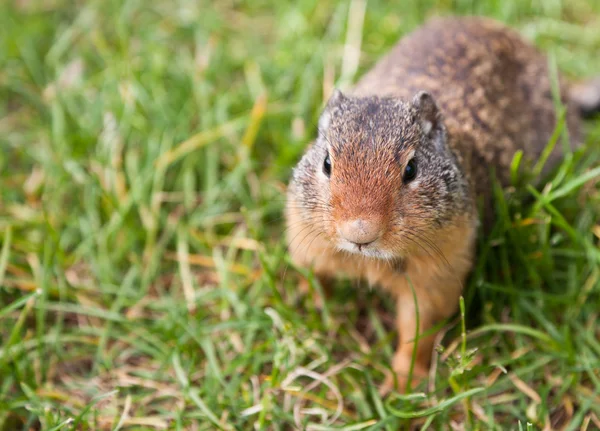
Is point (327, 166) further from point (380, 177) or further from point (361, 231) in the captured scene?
point (361, 231)

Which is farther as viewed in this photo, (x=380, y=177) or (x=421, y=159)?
(x=421, y=159)

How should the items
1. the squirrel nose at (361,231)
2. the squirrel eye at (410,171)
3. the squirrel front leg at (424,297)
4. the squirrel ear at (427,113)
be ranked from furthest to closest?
the squirrel front leg at (424,297), the squirrel ear at (427,113), the squirrel eye at (410,171), the squirrel nose at (361,231)

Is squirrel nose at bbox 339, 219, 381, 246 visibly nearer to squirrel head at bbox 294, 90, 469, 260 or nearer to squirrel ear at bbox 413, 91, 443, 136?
squirrel head at bbox 294, 90, 469, 260

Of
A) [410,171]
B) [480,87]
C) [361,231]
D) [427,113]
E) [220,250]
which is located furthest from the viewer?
[220,250]

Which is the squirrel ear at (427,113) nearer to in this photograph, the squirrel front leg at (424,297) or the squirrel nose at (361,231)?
the squirrel front leg at (424,297)

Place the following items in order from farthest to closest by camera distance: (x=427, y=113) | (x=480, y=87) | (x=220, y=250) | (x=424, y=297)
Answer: (x=220, y=250) < (x=480, y=87) < (x=424, y=297) < (x=427, y=113)

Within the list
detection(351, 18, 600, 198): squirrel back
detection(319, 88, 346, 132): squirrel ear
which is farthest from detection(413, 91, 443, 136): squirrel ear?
A: detection(319, 88, 346, 132): squirrel ear

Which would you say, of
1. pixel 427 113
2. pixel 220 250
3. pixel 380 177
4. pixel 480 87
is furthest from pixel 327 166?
pixel 220 250

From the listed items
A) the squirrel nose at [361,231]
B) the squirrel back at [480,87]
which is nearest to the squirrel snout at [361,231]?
the squirrel nose at [361,231]
